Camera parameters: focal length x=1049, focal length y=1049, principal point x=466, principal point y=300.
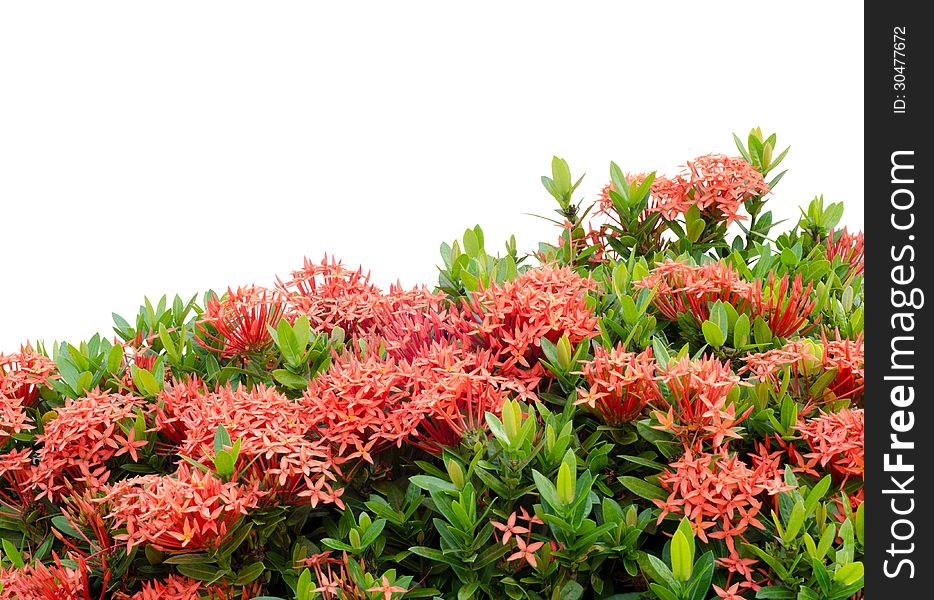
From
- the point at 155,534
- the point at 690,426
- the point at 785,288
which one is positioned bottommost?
the point at 155,534

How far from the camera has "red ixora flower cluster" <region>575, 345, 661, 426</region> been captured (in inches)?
108

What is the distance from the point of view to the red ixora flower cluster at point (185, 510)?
2502 mm

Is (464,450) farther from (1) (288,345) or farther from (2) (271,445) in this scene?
(1) (288,345)

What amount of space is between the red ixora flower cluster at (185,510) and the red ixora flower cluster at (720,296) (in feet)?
4.75

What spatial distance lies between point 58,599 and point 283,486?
2.29ft

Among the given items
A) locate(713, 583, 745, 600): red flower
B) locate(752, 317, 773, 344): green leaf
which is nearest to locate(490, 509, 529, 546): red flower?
locate(713, 583, 745, 600): red flower

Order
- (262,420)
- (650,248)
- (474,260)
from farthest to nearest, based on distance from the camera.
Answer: (650,248)
(474,260)
(262,420)

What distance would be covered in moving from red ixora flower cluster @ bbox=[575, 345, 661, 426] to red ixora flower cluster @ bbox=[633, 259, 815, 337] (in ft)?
1.59

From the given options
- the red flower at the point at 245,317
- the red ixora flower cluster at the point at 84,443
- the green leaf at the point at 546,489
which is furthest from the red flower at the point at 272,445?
the green leaf at the point at 546,489

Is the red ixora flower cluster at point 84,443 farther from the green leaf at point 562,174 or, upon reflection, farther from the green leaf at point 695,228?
the green leaf at point 695,228

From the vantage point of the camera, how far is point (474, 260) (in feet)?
11.7

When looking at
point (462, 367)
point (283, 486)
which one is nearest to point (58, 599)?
point (283, 486)

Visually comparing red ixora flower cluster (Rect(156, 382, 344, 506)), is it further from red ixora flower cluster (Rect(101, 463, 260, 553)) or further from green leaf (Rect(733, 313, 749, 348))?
green leaf (Rect(733, 313, 749, 348))
